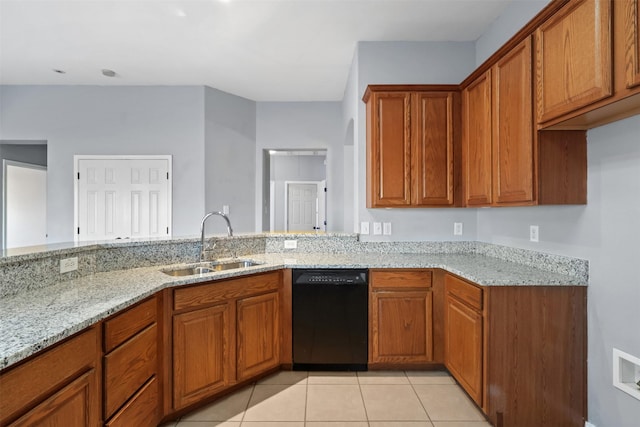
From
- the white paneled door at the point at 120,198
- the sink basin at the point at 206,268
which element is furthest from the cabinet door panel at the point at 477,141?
the white paneled door at the point at 120,198

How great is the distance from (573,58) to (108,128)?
15.8 feet

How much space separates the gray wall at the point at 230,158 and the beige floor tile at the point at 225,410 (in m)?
2.41

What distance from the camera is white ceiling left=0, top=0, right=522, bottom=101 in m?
2.57

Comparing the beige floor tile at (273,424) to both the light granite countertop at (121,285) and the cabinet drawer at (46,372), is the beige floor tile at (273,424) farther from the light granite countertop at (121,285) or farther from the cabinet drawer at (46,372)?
the cabinet drawer at (46,372)

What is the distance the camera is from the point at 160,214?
418 centimetres

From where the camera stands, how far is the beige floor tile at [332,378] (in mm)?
2414

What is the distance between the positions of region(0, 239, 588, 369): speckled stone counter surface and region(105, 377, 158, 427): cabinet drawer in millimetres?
504

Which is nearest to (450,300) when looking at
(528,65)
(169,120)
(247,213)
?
(528,65)

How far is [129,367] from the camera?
1559 mm

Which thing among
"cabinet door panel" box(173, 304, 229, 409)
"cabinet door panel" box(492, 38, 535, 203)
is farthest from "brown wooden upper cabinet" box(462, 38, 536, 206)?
"cabinet door panel" box(173, 304, 229, 409)

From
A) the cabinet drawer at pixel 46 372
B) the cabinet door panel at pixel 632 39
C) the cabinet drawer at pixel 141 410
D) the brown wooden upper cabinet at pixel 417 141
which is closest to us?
the cabinet drawer at pixel 46 372

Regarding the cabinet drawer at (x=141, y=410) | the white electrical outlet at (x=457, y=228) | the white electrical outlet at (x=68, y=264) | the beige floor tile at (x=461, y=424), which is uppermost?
the white electrical outlet at (x=457, y=228)

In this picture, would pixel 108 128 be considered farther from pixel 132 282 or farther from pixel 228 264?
pixel 132 282

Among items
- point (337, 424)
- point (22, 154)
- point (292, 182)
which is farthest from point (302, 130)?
point (22, 154)
